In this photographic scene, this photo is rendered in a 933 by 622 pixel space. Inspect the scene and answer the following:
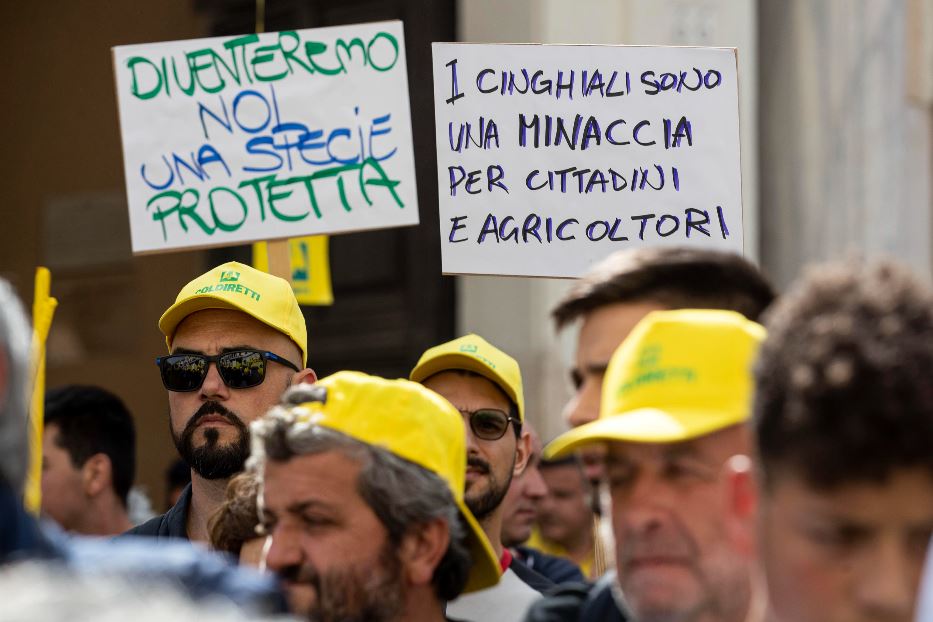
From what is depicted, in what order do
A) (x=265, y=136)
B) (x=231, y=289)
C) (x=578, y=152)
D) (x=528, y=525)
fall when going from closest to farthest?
1. (x=231, y=289)
2. (x=578, y=152)
3. (x=265, y=136)
4. (x=528, y=525)

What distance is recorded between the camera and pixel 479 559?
329cm

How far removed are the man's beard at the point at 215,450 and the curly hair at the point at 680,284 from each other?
1386 mm

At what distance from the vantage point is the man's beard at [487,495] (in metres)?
4.59

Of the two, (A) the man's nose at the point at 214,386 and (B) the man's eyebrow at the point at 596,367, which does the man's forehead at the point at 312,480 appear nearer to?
(B) the man's eyebrow at the point at 596,367

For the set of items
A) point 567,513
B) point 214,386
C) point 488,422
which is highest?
point 214,386

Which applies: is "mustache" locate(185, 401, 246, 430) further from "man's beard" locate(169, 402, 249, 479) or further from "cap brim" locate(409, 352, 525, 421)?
"cap brim" locate(409, 352, 525, 421)

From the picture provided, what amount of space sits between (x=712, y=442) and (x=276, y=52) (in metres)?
2.94

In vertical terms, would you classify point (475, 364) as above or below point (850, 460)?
below

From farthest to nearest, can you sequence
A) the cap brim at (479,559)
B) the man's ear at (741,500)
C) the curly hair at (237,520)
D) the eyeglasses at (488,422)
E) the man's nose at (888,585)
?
1. the eyeglasses at (488,422)
2. the curly hair at (237,520)
3. the cap brim at (479,559)
4. the man's ear at (741,500)
5. the man's nose at (888,585)

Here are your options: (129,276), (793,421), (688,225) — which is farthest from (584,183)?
(129,276)

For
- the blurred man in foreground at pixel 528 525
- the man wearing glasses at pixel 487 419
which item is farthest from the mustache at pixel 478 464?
the blurred man in foreground at pixel 528 525

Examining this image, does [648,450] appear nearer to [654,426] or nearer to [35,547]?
[654,426]

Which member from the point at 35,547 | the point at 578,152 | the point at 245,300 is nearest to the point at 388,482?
the point at 35,547

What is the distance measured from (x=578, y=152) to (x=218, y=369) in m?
1.13
